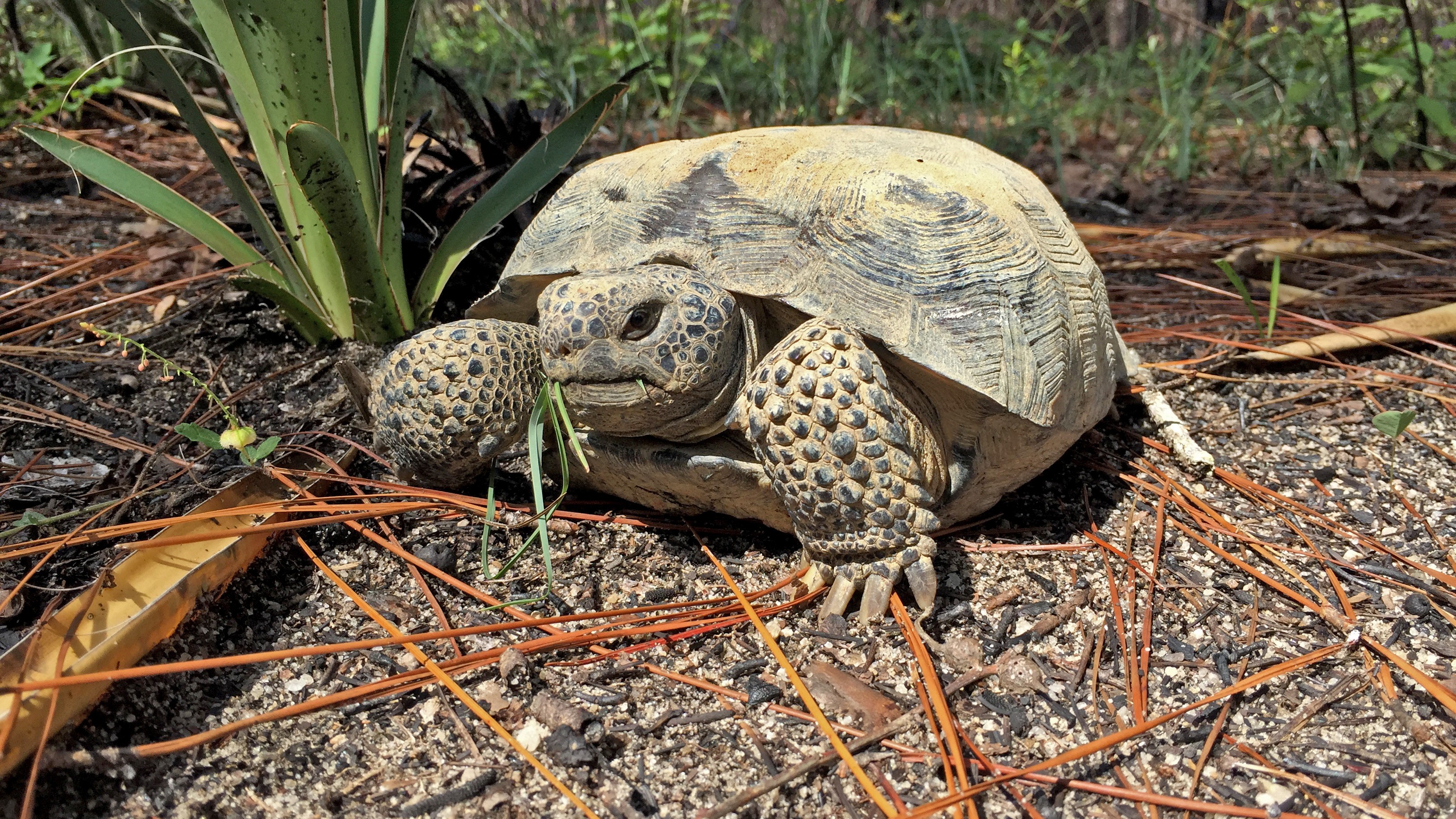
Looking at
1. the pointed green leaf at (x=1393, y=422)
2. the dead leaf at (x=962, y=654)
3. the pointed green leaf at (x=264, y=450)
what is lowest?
the dead leaf at (x=962, y=654)

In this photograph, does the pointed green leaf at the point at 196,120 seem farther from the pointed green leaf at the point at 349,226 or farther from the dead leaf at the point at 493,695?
the dead leaf at the point at 493,695

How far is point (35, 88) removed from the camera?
3.93m

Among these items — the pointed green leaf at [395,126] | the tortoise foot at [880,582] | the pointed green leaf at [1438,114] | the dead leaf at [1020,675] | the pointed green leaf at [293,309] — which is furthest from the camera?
the pointed green leaf at [1438,114]

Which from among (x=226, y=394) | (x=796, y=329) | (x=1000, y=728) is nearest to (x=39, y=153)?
(x=226, y=394)

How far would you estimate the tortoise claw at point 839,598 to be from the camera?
166cm

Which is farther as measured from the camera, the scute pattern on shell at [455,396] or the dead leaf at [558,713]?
the scute pattern on shell at [455,396]

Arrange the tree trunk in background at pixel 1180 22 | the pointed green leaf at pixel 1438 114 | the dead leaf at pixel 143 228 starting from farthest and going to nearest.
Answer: the tree trunk in background at pixel 1180 22
the pointed green leaf at pixel 1438 114
the dead leaf at pixel 143 228

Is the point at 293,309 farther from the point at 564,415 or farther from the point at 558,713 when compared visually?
the point at 558,713

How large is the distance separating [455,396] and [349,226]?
2.26 ft

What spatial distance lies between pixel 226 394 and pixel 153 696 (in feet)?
3.55

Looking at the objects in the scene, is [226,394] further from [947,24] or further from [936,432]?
[947,24]

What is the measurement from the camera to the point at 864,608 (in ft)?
5.40

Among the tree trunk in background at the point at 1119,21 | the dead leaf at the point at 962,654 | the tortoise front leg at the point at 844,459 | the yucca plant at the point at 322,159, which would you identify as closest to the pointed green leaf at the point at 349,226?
the yucca plant at the point at 322,159

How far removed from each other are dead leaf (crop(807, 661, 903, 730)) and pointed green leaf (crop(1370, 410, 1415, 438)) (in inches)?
52.7
